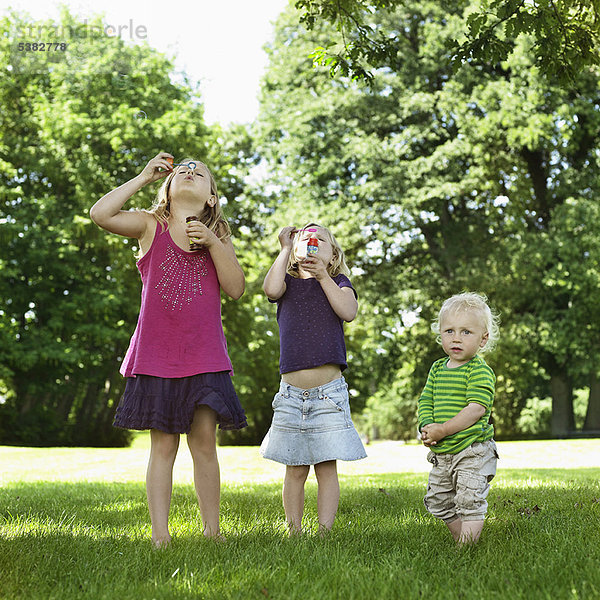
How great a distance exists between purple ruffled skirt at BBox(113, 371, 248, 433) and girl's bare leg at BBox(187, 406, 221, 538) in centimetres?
8

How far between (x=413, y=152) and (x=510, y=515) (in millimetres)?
18116

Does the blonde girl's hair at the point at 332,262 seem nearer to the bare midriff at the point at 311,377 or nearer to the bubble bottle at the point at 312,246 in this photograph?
the bubble bottle at the point at 312,246

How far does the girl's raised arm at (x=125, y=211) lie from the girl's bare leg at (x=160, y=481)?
106 centimetres

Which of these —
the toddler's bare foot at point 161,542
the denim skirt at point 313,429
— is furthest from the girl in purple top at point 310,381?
the toddler's bare foot at point 161,542

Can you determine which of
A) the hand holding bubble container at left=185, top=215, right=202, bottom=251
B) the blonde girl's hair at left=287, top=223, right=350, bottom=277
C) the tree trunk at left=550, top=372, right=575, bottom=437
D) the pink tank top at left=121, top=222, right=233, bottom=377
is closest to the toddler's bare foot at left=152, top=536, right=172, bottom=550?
the pink tank top at left=121, top=222, right=233, bottom=377

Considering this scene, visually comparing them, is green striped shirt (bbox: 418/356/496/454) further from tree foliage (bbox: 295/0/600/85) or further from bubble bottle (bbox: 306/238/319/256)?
tree foliage (bbox: 295/0/600/85)

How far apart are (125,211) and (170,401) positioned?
39.0 inches

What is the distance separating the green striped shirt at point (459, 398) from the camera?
3527mm

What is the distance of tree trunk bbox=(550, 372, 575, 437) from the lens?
2134cm

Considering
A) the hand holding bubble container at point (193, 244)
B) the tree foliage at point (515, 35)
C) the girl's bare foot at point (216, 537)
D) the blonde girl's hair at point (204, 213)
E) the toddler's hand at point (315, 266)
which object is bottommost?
the girl's bare foot at point (216, 537)

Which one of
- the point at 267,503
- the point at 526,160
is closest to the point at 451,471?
the point at 267,503

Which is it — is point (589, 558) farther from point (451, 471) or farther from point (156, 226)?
point (156, 226)

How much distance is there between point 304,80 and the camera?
22.8m

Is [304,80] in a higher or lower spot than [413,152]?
higher
